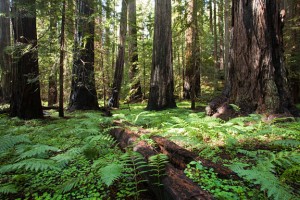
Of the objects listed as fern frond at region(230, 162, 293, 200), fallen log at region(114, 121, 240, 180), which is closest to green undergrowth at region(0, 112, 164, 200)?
fallen log at region(114, 121, 240, 180)

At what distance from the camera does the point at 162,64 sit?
832 cm

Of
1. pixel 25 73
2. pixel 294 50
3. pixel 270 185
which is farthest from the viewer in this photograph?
pixel 294 50

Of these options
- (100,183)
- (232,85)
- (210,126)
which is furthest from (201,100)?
(100,183)

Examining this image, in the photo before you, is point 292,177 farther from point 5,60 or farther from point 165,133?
point 5,60

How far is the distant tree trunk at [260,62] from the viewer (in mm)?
4910

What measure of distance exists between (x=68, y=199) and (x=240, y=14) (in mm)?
5575

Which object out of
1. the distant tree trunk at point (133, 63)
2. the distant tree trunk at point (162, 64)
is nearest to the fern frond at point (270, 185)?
the distant tree trunk at point (162, 64)

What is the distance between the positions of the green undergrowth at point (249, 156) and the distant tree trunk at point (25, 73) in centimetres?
422

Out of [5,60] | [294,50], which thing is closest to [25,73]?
[5,60]

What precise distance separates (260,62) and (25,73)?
724 cm

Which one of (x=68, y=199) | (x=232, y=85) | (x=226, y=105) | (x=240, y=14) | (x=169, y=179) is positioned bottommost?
(x=68, y=199)

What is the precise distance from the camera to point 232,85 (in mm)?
5785

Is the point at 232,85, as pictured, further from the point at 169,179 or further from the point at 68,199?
the point at 68,199

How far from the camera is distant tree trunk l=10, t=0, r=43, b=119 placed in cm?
723
